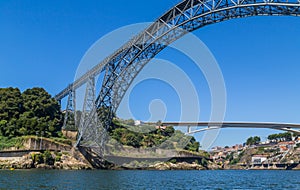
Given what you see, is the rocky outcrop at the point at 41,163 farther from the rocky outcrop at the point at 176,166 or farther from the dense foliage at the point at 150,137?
the rocky outcrop at the point at 176,166

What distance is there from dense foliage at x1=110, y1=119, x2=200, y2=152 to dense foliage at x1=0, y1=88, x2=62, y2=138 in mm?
12264

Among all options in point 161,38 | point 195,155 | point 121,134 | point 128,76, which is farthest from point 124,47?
point 195,155

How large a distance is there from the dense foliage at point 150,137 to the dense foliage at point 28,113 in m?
12.3

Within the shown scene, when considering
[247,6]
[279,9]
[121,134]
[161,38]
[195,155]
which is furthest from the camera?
[195,155]

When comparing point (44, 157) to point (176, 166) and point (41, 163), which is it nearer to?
point (41, 163)

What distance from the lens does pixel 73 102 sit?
6294cm

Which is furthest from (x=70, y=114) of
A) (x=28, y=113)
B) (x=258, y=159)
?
(x=258, y=159)

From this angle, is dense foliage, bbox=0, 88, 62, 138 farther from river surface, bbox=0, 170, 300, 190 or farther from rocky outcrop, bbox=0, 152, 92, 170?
river surface, bbox=0, 170, 300, 190

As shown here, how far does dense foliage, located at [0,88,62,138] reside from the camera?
5500 cm

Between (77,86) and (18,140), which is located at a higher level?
(77,86)

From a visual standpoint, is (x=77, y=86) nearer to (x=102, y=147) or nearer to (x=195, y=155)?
(x=102, y=147)

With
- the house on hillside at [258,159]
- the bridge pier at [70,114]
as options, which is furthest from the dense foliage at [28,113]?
the house on hillside at [258,159]

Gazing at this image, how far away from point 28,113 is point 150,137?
28473 mm

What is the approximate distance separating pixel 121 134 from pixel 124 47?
3004cm
